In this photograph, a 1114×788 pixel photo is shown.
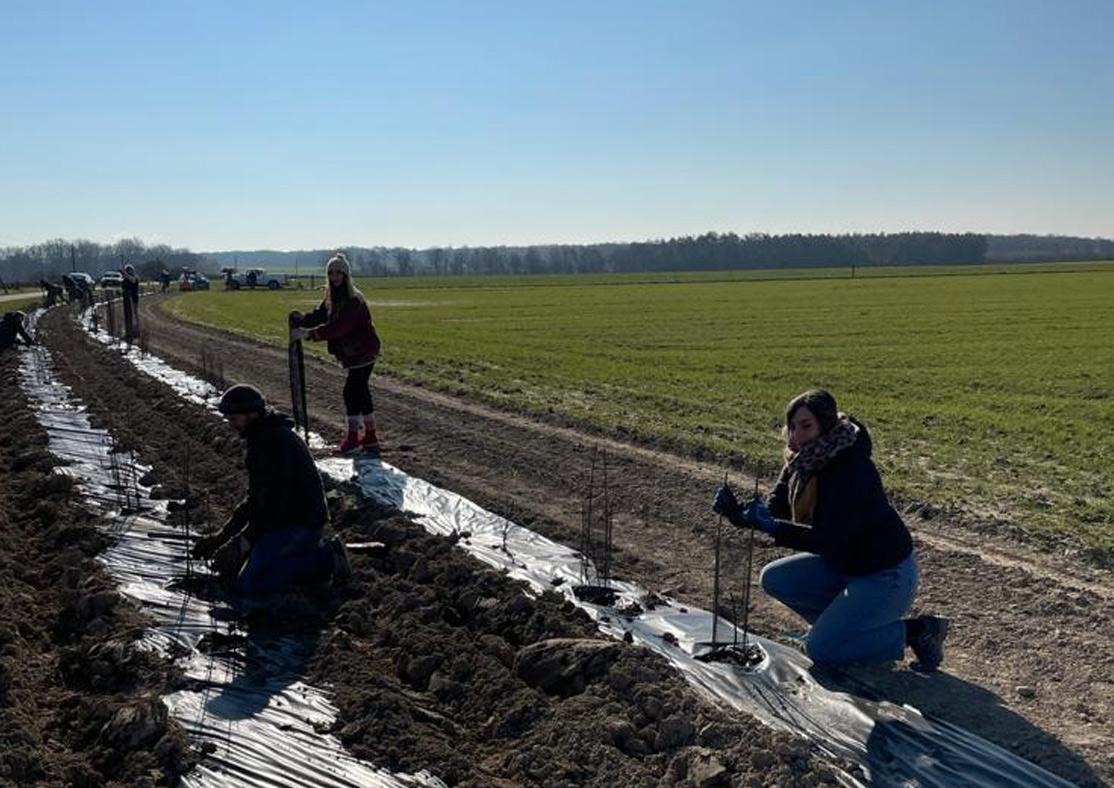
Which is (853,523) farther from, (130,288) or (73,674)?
(130,288)

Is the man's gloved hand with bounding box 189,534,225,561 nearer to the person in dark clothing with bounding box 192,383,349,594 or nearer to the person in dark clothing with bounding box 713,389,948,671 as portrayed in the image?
the person in dark clothing with bounding box 192,383,349,594

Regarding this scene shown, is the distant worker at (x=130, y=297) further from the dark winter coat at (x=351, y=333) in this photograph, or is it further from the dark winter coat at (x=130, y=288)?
the dark winter coat at (x=351, y=333)

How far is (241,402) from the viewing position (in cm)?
540

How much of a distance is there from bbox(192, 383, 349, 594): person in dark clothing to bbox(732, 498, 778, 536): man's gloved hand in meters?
2.49

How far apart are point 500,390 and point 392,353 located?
7080 mm

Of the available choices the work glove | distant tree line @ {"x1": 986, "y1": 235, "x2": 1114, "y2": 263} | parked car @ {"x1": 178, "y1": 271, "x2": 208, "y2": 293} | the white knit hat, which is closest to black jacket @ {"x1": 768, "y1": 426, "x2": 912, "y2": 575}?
the work glove

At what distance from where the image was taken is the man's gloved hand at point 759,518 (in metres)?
4.65

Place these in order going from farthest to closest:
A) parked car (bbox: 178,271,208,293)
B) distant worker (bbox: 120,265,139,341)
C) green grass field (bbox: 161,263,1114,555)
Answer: parked car (bbox: 178,271,208,293) → distant worker (bbox: 120,265,139,341) → green grass field (bbox: 161,263,1114,555)

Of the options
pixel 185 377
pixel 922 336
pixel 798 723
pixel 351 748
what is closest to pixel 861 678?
pixel 798 723

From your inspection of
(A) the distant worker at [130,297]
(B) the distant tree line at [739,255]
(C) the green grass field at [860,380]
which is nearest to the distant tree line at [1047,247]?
(B) the distant tree line at [739,255]

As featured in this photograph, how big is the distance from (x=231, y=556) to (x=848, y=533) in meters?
3.54

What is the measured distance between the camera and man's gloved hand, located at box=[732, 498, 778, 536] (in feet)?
15.3

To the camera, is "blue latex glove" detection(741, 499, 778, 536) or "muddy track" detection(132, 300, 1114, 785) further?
"blue latex glove" detection(741, 499, 778, 536)

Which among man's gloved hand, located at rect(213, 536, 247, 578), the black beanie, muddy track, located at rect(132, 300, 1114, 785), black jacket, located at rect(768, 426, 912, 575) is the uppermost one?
the black beanie
